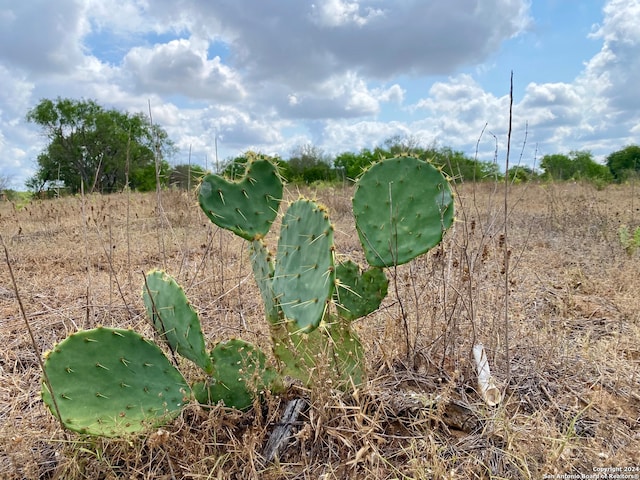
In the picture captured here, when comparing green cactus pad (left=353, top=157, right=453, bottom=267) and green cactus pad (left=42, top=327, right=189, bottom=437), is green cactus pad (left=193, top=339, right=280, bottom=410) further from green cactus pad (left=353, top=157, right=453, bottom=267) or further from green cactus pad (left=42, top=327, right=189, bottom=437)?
green cactus pad (left=353, top=157, right=453, bottom=267)

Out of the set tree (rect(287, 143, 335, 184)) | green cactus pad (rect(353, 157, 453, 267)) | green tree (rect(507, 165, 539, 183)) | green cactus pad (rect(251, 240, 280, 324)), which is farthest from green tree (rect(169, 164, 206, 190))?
tree (rect(287, 143, 335, 184))

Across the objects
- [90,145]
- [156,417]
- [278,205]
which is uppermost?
[90,145]

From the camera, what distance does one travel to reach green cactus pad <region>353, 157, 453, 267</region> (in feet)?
5.95

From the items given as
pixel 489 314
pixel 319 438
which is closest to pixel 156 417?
pixel 319 438

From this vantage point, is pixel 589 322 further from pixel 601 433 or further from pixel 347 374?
pixel 347 374

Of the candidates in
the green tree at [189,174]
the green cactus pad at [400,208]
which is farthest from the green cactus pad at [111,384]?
the green cactus pad at [400,208]

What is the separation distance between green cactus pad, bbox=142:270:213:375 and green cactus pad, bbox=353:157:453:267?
683 millimetres

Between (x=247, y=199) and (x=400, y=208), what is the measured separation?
1.91ft

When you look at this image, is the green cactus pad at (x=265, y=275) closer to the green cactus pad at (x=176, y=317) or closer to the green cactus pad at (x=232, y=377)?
the green cactus pad at (x=232, y=377)

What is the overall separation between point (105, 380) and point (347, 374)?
786 mm

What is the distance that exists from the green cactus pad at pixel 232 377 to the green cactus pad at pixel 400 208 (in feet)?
1.86

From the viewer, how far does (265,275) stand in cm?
175

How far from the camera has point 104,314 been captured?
2.60 meters

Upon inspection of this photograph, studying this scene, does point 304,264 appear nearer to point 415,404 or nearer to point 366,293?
point 366,293
